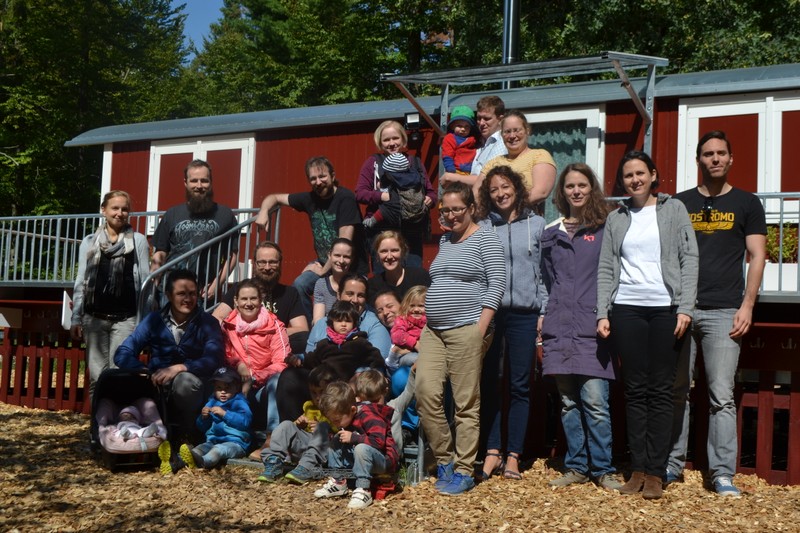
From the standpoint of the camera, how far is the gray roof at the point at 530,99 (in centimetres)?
895

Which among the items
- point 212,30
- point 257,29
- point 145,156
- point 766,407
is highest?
point 212,30

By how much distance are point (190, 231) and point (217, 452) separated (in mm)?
2328

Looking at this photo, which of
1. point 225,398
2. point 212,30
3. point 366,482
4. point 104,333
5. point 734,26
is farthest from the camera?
point 212,30

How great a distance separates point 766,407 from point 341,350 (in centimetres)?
288

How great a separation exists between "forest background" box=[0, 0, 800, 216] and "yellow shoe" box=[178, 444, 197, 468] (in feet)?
43.6

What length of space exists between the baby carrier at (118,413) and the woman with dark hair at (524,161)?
2669 millimetres

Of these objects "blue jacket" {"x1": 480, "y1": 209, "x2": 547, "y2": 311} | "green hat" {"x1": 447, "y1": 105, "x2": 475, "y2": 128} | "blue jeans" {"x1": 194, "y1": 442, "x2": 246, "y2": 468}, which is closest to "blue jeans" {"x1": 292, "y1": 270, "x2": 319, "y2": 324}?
"blue jeans" {"x1": 194, "y1": 442, "x2": 246, "y2": 468}

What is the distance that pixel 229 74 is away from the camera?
96.6 feet

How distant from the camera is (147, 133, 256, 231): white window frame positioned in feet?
38.5

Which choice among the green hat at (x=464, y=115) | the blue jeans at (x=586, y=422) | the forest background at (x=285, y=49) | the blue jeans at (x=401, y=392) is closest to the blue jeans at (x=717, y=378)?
the blue jeans at (x=586, y=422)

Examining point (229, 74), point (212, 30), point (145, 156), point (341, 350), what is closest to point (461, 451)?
point (341, 350)

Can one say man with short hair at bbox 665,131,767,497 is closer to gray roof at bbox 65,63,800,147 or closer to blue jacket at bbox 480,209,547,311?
blue jacket at bbox 480,209,547,311

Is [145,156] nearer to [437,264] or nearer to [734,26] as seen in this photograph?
[437,264]

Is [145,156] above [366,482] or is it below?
above
